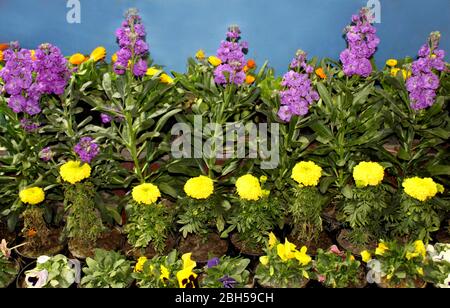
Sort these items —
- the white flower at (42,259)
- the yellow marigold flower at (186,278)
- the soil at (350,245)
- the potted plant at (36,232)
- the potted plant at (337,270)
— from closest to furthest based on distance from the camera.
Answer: the yellow marigold flower at (186,278) < the potted plant at (337,270) < the white flower at (42,259) < the potted plant at (36,232) < the soil at (350,245)

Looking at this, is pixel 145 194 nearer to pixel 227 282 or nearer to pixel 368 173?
pixel 227 282

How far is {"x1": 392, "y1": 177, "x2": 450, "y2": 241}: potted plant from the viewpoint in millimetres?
2711

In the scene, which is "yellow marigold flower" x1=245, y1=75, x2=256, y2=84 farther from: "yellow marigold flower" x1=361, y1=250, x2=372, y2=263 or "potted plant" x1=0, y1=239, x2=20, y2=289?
"potted plant" x1=0, y1=239, x2=20, y2=289

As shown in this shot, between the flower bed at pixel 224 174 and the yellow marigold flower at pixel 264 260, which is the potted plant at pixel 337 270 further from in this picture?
the yellow marigold flower at pixel 264 260

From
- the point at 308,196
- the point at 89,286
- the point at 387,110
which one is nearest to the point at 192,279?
the point at 89,286

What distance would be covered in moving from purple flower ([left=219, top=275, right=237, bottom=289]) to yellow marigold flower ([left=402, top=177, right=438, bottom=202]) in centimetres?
94

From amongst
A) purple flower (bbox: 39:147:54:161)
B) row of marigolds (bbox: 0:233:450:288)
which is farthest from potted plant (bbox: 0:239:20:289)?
purple flower (bbox: 39:147:54:161)

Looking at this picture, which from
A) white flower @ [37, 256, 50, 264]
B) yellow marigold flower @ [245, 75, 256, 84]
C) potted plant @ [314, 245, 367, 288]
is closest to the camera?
potted plant @ [314, 245, 367, 288]

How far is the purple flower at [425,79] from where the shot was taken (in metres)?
2.78

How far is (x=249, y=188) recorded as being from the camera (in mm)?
2773

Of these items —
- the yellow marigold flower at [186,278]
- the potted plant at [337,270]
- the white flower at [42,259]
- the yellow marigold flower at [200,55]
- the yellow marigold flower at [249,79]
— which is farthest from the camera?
the yellow marigold flower at [200,55]

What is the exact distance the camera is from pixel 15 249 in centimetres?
306

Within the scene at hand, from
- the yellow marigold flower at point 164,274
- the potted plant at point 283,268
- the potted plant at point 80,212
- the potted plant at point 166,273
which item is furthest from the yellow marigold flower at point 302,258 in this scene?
the potted plant at point 80,212

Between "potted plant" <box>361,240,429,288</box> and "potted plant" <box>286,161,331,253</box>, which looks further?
"potted plant" <box>286,161,331,253</box>
